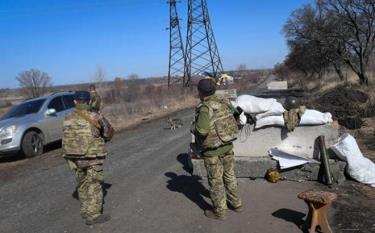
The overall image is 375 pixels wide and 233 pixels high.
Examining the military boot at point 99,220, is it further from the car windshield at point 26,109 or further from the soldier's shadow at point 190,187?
the car windshield at point 26,109

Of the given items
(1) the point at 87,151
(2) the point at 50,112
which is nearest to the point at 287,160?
(1) the point at 87,151

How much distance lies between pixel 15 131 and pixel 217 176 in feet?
27.7

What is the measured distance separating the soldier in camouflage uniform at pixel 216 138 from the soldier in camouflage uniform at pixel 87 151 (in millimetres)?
1411

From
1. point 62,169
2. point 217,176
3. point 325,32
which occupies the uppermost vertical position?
point 325,32

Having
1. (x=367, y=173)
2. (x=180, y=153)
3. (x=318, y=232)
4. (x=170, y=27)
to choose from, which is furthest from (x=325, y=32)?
(x=318, y=232)

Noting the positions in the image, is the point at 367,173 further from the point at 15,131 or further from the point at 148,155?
the point at 15,131

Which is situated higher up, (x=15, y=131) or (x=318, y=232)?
(x=15, y=131)

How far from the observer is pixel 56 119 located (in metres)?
13.4

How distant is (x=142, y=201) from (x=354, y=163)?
348 centimetres

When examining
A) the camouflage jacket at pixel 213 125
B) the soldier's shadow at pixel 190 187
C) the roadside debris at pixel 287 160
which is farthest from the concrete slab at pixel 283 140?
the camouflage jacket at pixel 213 125

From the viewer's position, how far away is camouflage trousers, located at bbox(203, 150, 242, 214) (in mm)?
5539

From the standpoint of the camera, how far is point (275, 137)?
7.68 metres

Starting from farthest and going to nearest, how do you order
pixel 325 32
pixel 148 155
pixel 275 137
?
pixel 325 32 < pixel 148 155 < pixel 275 137

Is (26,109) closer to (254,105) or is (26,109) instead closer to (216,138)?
(254,105)
